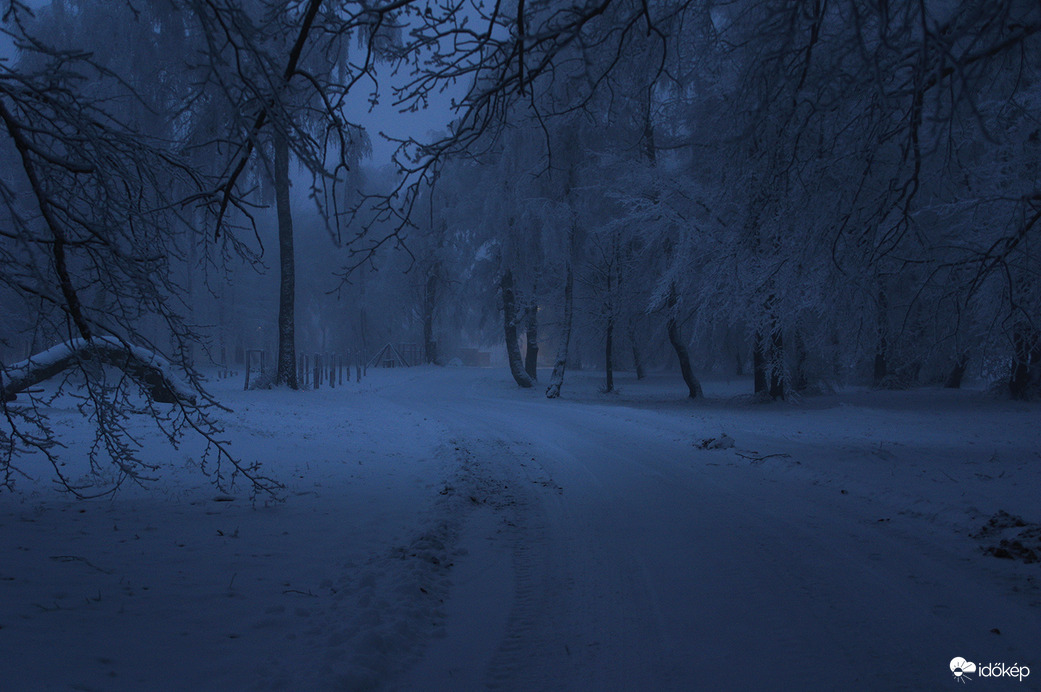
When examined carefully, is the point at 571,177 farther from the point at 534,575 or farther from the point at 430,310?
the point at 534,575

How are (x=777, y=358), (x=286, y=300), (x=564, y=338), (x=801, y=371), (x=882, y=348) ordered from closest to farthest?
1. (x=882, y=348)
2. (x=777, y=358)
3. (x=286, y=300)
4. (x=801, y=371)
5. (x=564, y=338)

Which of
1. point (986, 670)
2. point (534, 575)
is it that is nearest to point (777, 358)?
point (534, 575)

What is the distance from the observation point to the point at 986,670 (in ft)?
9.00

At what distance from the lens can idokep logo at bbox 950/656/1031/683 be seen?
8.88ft

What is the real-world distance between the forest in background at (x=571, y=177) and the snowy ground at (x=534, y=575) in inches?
33.5

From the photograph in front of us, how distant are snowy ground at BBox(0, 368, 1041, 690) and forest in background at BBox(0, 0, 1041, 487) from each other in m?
0.85

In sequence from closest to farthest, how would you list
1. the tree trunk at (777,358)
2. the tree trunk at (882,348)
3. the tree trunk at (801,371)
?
the tree trunk at (882,348) < the tree trunk at (777,358) < the tree trunk at (801,371)

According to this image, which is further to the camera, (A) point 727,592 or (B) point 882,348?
(B) point 882,348

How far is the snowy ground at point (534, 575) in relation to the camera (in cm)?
279

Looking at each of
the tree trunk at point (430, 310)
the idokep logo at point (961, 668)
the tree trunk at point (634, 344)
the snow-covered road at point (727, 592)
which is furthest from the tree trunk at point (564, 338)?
the idokep logo at point (961, 668)

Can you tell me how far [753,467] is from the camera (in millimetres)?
7578

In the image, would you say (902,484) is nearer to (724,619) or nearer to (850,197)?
(850,197)

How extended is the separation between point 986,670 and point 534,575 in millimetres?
2355

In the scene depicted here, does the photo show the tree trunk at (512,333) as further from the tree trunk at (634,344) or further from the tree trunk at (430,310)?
the tree trunk at (430,310)
